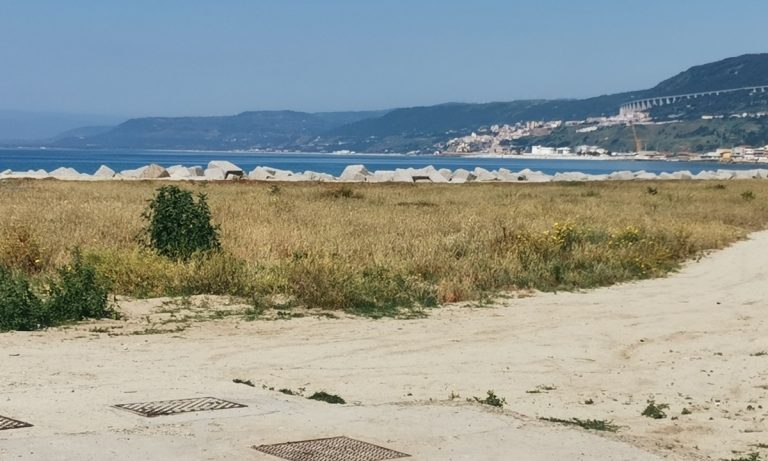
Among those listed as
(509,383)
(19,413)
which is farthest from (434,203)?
(19,413)

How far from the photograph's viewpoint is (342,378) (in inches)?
424

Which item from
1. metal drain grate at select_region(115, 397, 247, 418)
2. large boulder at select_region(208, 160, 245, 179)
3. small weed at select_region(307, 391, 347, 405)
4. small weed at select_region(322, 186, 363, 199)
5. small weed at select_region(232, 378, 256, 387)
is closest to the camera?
metal drain grate at select_region(115, 397, 247, 418)

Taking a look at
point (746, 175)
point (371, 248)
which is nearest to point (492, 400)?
Result: point (371, 248)

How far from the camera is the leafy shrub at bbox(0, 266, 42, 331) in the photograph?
42.6 ft

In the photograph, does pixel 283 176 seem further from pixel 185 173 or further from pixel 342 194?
pixel 342 194

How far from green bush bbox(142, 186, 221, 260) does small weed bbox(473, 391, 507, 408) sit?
371 inches

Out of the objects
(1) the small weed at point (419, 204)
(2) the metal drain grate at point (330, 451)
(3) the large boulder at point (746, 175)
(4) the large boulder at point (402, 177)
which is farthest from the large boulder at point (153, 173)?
(2) the metal drain grate at point (330, 451)

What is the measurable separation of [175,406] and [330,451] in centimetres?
185

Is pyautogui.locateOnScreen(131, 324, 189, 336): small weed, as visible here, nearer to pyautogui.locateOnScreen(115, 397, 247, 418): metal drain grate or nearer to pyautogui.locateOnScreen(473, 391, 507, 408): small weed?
pyautogui.locateOnScreen(115, 397, 247, 418): metal drain grate

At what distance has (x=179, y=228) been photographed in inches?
754

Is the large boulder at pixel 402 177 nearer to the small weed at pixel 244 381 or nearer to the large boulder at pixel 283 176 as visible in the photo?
the large boulder at pixel 283 176

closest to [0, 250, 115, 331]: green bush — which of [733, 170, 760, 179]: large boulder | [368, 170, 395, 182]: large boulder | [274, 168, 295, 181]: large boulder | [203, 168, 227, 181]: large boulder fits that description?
[203, 168, 227, 181]: large boulder

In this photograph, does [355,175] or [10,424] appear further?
[355,175]

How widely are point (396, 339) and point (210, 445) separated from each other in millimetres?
6023
